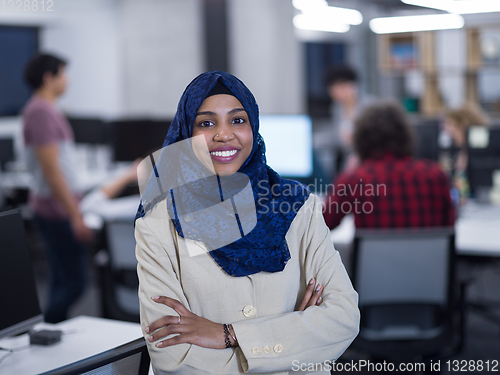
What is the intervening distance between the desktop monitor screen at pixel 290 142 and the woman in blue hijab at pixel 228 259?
154 centimetres

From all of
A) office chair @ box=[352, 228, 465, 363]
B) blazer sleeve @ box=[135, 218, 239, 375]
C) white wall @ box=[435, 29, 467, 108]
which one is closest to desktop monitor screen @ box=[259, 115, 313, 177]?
office chair @ box=[352, 228, 465, 363]

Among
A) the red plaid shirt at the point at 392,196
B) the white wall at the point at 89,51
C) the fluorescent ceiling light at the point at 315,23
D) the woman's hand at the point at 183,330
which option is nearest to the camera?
the woman's hand at the point at 183,330

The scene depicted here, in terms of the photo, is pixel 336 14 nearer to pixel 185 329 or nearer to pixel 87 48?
pixel 87 48

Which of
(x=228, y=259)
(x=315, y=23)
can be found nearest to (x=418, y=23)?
(x=315, y=23)

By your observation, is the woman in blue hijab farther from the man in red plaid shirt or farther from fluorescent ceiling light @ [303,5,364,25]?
fluorescent ceiling light @ [303,5,364,25]

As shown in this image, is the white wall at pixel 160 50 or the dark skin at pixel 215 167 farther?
the white wall at pixel 160 50

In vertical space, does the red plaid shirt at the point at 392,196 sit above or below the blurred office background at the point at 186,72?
below

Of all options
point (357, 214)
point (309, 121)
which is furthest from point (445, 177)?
point (309, 121)

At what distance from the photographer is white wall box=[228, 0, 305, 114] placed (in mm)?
4402

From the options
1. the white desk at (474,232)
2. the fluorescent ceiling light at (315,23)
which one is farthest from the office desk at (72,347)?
the fluorescent ceiling light at (315,23)

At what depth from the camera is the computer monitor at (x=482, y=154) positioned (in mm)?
3203

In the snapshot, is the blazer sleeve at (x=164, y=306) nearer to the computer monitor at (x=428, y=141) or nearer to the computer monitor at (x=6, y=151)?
the computer monitor at (x=428, y=141)

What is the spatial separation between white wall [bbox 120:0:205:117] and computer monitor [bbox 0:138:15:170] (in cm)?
121

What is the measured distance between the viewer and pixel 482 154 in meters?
3.22
